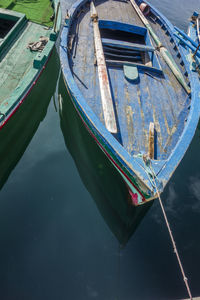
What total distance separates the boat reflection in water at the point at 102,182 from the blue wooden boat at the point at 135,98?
846mm

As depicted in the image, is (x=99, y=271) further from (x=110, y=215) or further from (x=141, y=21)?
(x=141, y=21)

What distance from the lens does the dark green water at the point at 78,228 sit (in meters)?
4.81

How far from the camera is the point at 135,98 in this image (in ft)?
21.2

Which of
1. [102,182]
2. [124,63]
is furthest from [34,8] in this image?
[102,182]

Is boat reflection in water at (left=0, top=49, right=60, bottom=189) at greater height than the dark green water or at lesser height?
greater

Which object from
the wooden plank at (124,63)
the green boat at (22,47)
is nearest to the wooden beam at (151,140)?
the wooden plank at (124,63)

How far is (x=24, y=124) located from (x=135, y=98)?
4168 millimetres

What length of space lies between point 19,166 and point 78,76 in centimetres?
A: 350

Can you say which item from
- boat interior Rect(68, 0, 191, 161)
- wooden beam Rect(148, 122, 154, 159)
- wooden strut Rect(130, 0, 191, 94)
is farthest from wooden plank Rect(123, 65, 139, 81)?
wooden beam Rect(148, 122, 154, 159)

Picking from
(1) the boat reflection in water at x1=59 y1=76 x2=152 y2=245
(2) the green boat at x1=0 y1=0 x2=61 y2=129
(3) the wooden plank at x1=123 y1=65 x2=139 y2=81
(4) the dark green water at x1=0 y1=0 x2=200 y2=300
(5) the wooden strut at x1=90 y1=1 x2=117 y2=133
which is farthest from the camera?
(3) the wooden plank at x1=123 y1=65 x2=139 y2=81

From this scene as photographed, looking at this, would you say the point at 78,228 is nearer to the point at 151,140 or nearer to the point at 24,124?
the point at 151,140

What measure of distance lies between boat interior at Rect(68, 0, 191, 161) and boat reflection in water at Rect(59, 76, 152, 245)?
5.24 feet

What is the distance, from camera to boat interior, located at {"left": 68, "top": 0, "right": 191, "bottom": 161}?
5651mm

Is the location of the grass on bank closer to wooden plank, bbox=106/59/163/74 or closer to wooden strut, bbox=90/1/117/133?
wooden strut, bbox=90/1/117/133
